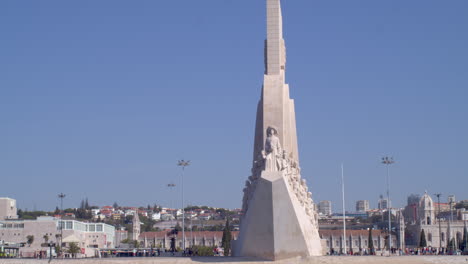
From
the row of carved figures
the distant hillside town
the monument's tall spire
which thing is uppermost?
the monument's tall spire

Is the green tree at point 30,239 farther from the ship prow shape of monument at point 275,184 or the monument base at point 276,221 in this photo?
the monument base at point 276,221

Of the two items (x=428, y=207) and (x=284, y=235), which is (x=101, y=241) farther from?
(x=284, y=235)

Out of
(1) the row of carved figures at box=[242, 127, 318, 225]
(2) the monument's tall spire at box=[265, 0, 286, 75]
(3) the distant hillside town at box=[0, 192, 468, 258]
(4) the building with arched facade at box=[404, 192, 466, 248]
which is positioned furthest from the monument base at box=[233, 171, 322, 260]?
(4) the building with arched facade at box=[404, 192, 466, 248]

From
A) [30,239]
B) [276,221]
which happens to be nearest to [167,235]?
[30,239]

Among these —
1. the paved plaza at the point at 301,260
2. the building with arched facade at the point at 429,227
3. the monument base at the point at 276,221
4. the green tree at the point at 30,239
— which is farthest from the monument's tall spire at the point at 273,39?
the building with arched facade at the point at 429,227

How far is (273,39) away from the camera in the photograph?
3325 cm

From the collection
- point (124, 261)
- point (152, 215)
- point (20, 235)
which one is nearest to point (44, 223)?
point (20, 235)

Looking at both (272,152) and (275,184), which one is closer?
(275,184)

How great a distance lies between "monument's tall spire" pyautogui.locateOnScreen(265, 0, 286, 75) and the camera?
108 feet

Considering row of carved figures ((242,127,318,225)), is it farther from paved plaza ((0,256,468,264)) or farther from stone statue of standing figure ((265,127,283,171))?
paved plaza ((0,256,468,264))

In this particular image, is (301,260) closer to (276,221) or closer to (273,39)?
(276,221)

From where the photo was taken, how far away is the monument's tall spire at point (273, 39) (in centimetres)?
3284

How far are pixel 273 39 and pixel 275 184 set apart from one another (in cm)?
867

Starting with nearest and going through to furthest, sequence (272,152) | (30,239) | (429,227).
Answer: (272,152) < (30,239) < (429,227)
